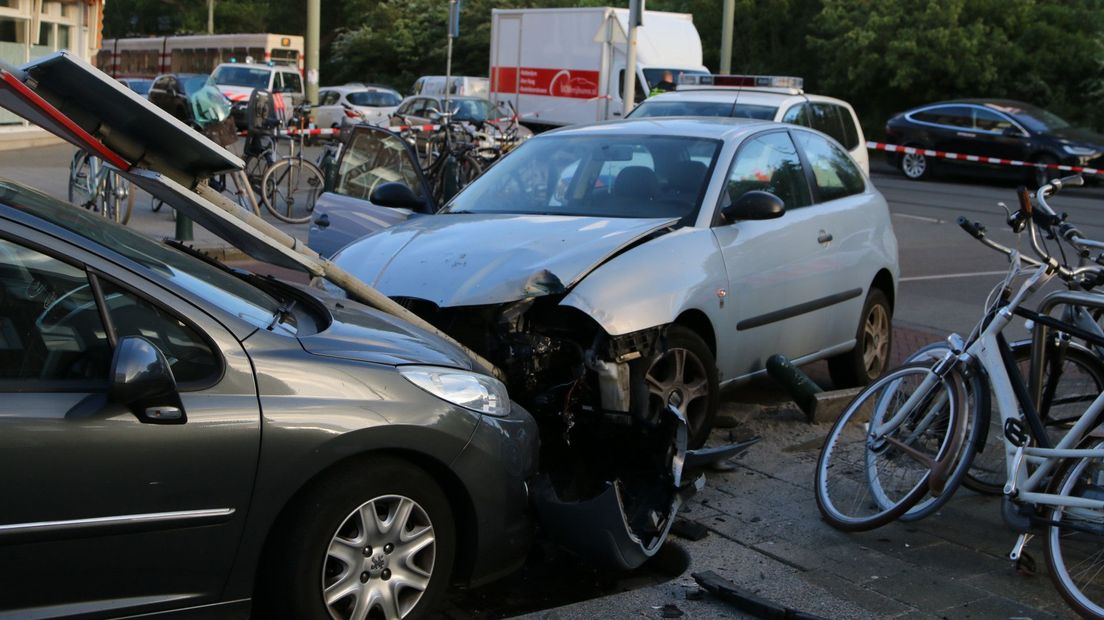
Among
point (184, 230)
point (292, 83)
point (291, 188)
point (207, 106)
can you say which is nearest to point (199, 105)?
point (207, 106)

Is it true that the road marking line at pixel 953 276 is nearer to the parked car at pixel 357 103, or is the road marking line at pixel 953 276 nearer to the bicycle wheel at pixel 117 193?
the bicycle wheel at pixel 117 193

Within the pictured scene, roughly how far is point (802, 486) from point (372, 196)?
9.68 feet

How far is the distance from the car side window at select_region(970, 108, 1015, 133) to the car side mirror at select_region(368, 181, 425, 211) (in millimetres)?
20710

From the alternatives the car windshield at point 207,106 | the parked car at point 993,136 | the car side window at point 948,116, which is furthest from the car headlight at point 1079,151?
the car windshield at point 207,106

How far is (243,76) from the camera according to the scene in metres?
35.3

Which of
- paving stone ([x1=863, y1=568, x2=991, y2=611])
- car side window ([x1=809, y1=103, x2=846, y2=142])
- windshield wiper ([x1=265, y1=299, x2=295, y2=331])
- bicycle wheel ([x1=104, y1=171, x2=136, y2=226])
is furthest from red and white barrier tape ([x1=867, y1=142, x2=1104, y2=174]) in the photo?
windshield wiper ([x1=265, y1=299, x2=295, y2=331])

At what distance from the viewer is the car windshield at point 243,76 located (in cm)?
3497

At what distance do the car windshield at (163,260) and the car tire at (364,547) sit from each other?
57 centimetres

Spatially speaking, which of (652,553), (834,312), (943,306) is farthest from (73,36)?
(652,553)

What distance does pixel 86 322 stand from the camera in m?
3.49

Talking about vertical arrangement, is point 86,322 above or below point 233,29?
below

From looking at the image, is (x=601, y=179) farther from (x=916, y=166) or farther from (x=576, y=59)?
(x=576, y=59)

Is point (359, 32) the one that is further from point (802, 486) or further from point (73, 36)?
point (802, 486)

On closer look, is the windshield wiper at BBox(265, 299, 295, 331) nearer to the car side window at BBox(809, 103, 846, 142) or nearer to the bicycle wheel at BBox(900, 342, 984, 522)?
the bicycle wheel at BBox(900, 342, 984, 522)
